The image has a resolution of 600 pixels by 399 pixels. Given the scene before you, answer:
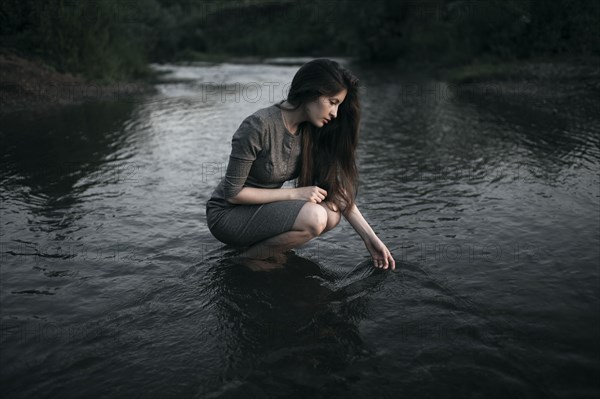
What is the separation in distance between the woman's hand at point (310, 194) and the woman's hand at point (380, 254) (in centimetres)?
44

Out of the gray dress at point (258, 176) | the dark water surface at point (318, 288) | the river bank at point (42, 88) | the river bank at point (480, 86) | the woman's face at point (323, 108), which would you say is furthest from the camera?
the river bank at point (42, 88)

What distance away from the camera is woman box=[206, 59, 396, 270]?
312 centimetres

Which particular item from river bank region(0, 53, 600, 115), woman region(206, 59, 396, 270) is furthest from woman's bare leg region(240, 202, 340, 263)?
river bank region(0, 53, 600, 115)

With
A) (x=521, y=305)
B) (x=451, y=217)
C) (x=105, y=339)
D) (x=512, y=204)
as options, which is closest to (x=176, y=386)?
(x=105, y=339)

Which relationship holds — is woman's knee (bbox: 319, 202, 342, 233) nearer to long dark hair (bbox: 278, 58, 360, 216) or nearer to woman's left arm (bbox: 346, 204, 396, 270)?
long dark hair (bbox: 278, 58, 360, 216)

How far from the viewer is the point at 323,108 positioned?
308 centimetres

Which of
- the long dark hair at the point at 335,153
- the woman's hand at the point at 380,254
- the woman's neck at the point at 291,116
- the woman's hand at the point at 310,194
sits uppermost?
the woman's neck at the point at 291,116

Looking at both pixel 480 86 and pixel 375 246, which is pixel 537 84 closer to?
pixel 480 86

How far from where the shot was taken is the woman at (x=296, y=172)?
10.2 ft

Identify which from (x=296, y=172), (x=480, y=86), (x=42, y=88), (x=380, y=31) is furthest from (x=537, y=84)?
(x=380, y=31)

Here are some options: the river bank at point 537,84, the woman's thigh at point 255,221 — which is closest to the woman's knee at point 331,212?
the woman's thigh at point 255,221

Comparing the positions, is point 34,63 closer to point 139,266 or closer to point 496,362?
point 139,266

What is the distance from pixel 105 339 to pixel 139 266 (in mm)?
983

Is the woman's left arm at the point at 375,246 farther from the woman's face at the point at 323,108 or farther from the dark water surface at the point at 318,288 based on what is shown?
the woman's face at the point at 323,108
